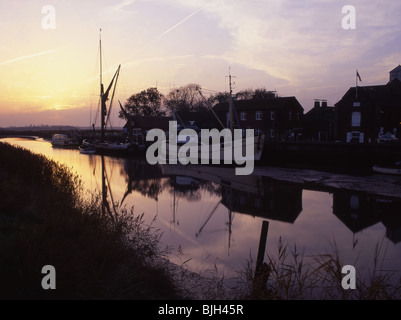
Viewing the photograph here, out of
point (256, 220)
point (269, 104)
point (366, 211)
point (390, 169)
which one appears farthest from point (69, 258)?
point (269, 104)

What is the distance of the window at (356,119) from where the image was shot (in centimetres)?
5194

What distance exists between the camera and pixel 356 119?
2055 inches

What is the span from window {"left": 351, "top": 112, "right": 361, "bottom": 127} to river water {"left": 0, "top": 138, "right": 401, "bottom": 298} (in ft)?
87.2

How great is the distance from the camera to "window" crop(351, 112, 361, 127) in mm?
51938

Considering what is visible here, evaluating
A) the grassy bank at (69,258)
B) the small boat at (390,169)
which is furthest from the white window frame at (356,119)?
the grassy bank at (69,258)

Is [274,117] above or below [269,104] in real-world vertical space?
below

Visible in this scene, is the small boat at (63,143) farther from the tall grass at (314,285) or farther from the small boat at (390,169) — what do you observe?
the tall grass at (314,285)

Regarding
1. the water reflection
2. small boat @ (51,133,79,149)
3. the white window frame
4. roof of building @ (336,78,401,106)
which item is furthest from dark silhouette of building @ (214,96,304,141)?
small boat @ (51,133,79,149)

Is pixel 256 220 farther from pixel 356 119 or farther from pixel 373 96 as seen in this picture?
pixel 373 96

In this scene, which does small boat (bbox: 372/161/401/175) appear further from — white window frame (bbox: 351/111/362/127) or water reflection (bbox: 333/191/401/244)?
white window frame (bbox: 351/111/362/127)

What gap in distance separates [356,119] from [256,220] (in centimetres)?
4061
